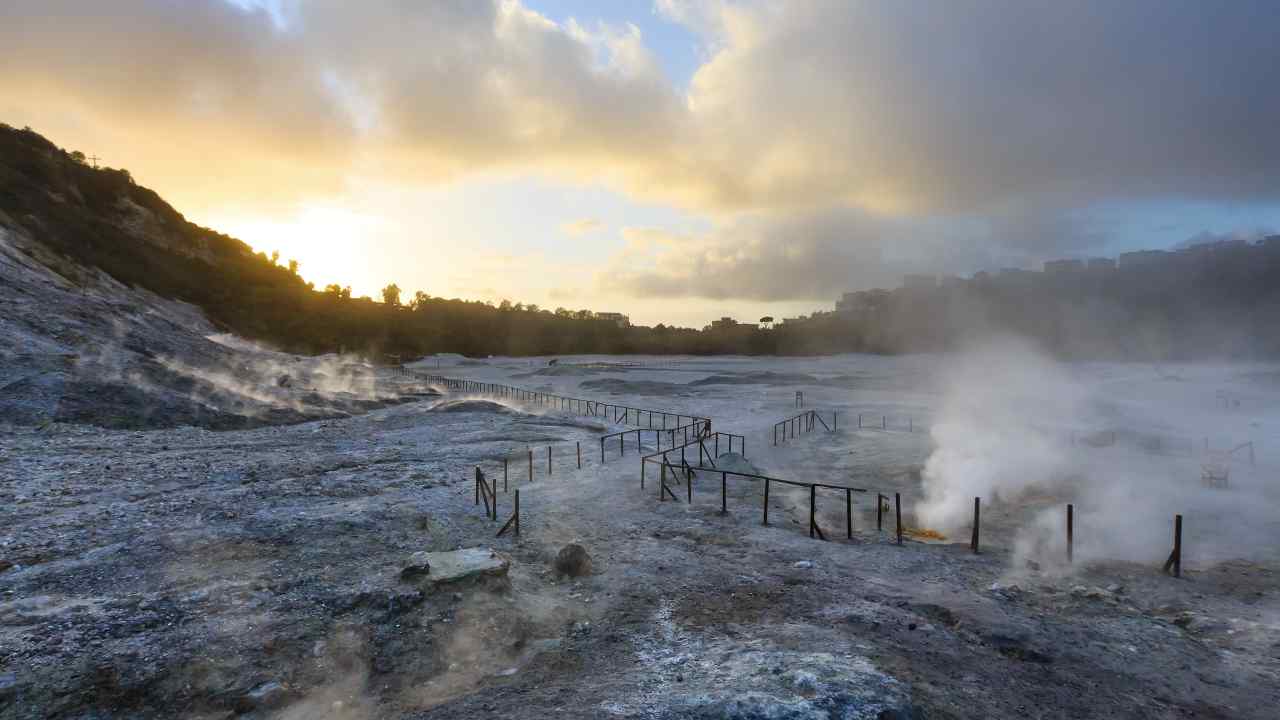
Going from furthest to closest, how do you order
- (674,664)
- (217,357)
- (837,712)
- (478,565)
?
(217,357) → (478,565) → (674,664) → (837,712)

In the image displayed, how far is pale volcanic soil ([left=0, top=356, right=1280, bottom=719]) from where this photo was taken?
23.9 feet

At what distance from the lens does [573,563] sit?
37.0 feet

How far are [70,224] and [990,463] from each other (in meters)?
63.3

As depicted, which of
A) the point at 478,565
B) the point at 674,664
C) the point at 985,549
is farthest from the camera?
the point at 985,549

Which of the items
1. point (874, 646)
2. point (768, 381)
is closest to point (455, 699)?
point (874, 646)

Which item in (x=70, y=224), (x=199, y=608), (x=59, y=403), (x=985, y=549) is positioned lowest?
(x=985, y=549)

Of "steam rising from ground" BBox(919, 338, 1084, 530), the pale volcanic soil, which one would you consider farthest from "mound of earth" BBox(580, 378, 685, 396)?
the pale volcanic soil

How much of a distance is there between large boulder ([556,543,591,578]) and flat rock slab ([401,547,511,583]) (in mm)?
1085

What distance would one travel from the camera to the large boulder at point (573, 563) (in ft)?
36.8

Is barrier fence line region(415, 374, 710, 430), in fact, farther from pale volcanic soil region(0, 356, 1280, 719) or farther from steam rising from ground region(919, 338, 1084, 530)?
pale volcanic soil region(0, 356, 1280, 719)

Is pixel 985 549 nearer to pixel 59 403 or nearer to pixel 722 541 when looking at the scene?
pixel 722 541

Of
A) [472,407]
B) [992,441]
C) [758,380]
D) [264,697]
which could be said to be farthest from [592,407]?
[264,697]

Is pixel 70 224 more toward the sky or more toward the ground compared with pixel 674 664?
more toward the sky

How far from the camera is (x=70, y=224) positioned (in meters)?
46.1
